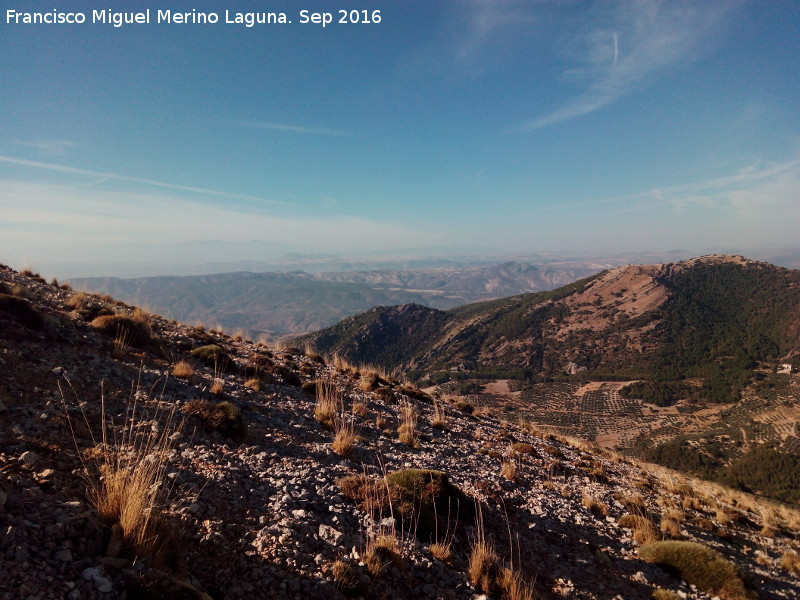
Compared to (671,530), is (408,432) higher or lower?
higher

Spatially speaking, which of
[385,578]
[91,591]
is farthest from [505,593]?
[91,591]

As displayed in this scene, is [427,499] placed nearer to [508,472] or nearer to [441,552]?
[441,552]

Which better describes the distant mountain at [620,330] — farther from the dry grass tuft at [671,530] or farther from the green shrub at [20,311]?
the dry grass tuft at [671,530]

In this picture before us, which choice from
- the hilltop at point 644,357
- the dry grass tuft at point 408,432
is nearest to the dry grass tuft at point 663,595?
the dry grass tuft at point 408,432

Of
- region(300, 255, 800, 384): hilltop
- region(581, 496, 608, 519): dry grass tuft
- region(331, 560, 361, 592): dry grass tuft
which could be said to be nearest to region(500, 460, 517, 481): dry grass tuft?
region(581, 496, 608, 519): dry grass tuft

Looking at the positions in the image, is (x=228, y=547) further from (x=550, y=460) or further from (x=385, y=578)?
(x=550, y=460)

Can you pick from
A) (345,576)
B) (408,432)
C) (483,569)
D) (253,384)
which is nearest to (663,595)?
(483,569)
